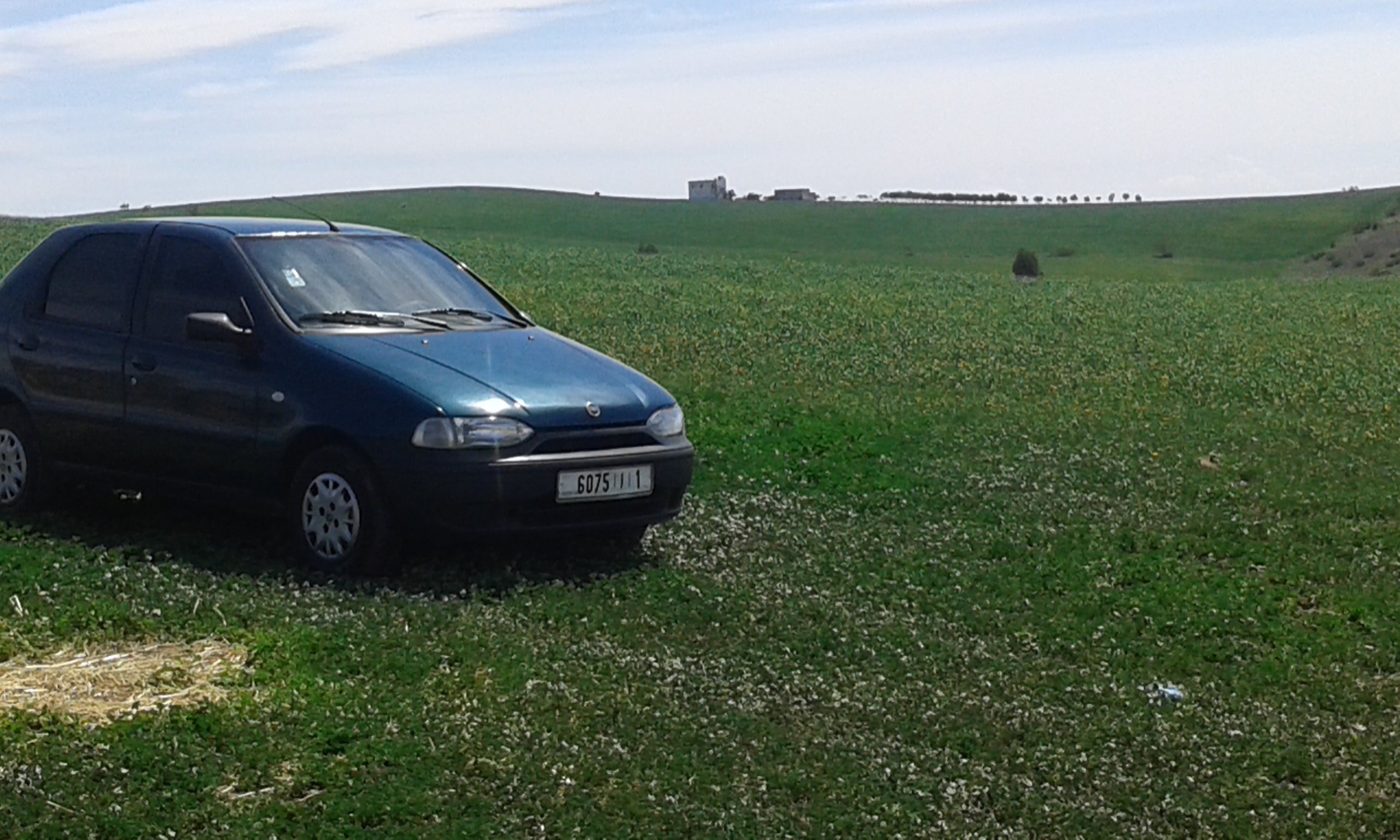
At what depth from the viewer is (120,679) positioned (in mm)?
7059

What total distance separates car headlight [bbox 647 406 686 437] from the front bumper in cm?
41

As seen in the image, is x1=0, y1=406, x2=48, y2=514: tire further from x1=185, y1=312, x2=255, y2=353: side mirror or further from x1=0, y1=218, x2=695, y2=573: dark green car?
x1=185, y1=312, x2=255, y2=353: side mirror

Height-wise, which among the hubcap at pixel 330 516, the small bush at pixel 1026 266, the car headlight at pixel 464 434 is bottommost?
the small bush at pixel 1026 266

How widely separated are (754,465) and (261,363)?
4.17 m

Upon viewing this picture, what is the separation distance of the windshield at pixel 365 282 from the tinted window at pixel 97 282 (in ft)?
2.53

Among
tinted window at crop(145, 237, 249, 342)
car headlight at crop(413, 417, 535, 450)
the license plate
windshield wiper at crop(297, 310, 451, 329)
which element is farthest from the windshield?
the license plate

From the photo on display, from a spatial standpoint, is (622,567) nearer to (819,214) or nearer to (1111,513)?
(1111,513)

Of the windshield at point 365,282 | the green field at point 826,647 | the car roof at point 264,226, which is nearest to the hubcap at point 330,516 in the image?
the green field at point 826,647

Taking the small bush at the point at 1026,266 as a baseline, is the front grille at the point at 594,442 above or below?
above

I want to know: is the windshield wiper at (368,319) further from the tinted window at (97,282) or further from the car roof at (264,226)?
the tinted window at (97,282)

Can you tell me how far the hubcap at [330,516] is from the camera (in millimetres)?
8992

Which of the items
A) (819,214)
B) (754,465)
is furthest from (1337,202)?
(754,465)

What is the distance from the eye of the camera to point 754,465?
12.5m

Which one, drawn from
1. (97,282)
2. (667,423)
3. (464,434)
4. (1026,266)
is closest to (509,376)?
(464,434)
